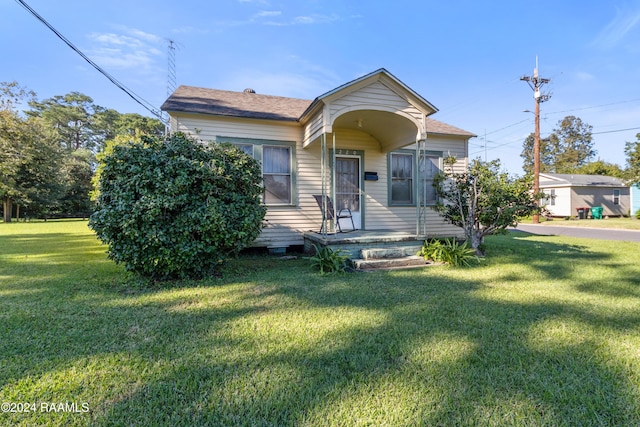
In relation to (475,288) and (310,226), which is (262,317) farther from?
(310,226)

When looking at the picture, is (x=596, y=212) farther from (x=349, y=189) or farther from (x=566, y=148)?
(x=566, y=148)

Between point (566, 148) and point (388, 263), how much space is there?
156ft

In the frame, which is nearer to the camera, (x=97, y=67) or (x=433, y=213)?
(x=97, y=67)

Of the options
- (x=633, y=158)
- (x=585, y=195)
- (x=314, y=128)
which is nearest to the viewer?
(x=314, y=128)

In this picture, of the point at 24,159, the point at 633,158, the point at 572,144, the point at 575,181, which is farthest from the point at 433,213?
the point at 572,144

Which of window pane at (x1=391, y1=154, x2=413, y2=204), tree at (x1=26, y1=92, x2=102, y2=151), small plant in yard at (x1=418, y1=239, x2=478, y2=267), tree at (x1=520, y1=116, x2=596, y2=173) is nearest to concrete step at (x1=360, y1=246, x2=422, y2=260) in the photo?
small plant in yard at (x1=418, y1=239, x2=478, y2=267)

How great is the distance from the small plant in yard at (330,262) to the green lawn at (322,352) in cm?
75

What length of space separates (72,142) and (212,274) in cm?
Answer: 3973

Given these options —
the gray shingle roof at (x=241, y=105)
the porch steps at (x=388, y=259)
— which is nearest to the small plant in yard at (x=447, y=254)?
the porch steps at (x=388, y=259)

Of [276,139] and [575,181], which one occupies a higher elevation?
[575,181]

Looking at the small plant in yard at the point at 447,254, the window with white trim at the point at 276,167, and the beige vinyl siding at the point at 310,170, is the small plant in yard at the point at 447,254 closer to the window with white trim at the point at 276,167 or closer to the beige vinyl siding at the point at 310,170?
the beige vinyl siding at the point at 310,170

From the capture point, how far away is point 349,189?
7715 mm

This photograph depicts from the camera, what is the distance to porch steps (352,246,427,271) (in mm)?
5453

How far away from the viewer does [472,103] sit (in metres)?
25.1
